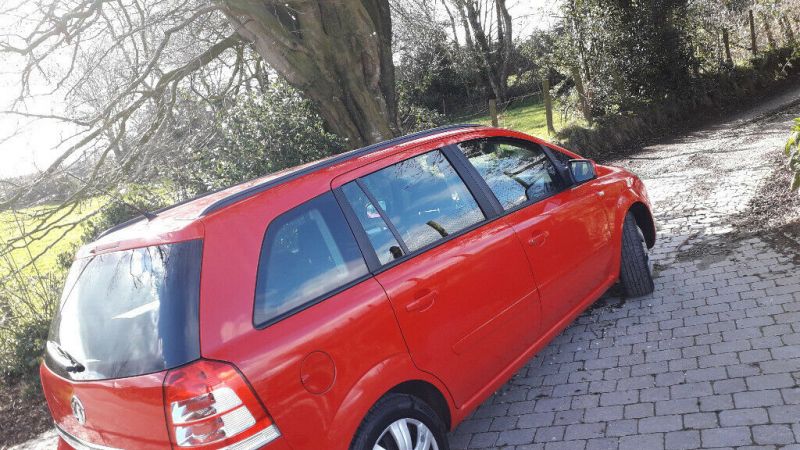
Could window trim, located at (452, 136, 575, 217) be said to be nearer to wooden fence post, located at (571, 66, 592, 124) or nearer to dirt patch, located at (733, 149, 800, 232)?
dirt patch, located at (733, 149, 800, 232)

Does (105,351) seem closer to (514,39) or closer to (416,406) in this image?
(416,406)

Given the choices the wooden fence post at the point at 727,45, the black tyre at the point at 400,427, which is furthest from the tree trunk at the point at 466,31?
the black tyre at the point at 400,427

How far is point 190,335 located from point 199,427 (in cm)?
33

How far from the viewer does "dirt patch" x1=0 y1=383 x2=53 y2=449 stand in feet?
17.7

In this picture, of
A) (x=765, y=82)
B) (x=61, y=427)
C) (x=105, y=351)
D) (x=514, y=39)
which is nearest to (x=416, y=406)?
(x=105, y=351)

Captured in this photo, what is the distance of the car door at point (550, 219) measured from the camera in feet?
12.3

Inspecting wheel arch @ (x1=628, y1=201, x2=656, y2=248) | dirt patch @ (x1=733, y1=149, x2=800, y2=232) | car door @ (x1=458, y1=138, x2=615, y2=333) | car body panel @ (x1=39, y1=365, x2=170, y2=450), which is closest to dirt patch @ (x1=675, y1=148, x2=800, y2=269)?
dirt patch @ (x1=733, y1=149, x2=800, y2=232)

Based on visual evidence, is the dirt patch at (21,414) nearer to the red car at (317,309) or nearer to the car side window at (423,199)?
the red car at (317,309)

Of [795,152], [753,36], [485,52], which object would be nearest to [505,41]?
[485,52]

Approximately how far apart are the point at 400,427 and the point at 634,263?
2928mm

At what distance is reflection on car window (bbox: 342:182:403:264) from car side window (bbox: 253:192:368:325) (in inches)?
4.4

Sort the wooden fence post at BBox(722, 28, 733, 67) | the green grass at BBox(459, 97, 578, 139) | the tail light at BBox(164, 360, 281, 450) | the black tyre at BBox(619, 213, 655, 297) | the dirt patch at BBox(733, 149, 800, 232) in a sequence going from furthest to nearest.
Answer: the wooden fence post at BBox(722, 28, 733, 67), the green grass at BBox(459, 97, 578, 139), the dirt patch at BBox(733, 149, 800, 232), the black tyre at BBox(619, 213, 655, 297), the tail light at BBox(164, 360, 281, 450)

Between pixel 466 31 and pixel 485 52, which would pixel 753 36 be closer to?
pixel 485 52

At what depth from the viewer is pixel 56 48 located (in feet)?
22.8
